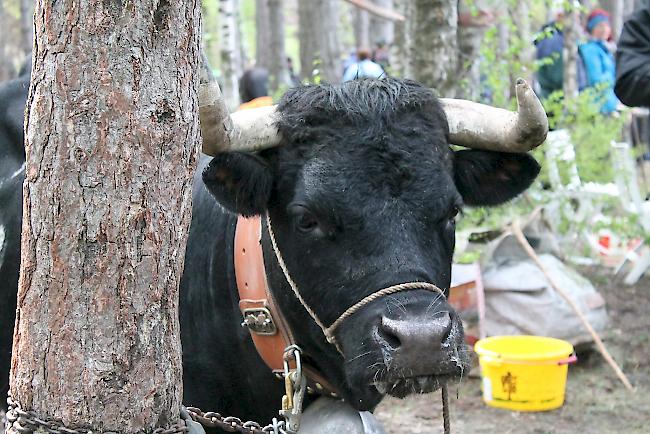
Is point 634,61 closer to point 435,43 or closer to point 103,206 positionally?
point 435,43

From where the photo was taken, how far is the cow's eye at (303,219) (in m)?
3.12

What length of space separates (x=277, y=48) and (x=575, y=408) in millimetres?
12143

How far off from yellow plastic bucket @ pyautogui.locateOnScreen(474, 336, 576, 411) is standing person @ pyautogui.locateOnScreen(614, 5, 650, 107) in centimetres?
150

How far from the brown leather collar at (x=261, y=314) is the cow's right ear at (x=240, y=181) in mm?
181

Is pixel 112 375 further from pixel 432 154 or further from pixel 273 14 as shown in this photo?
pixel 273 14

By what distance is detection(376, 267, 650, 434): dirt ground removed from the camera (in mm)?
5453

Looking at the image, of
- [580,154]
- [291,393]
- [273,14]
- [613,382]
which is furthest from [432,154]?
[273,14]

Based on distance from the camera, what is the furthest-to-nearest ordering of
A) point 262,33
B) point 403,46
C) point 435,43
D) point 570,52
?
point 262,33 → point 570,52 → point 403,46 → point 435,43

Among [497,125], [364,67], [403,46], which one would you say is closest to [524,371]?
[497,125]

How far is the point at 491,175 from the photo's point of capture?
360cm

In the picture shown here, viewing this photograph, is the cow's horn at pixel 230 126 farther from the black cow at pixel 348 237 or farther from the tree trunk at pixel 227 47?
the tree trunk at pixel 227 47

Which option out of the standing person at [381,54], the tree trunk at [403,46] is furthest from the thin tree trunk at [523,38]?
the standing person at [381,54]

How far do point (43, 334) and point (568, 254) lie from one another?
6.60 m

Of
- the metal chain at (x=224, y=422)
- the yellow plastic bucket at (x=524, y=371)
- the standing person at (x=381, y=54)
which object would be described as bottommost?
the yellow plastic bucket at (x=524, y=371)
